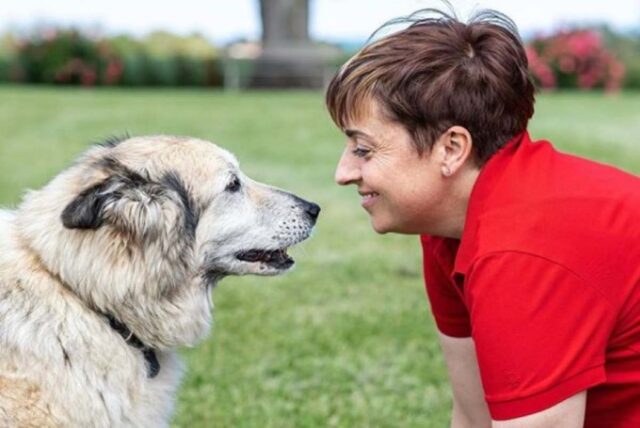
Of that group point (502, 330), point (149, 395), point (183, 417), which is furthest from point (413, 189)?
point (183, 417)

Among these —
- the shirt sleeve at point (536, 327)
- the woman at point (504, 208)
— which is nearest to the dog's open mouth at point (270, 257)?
the woman at point (504, 208)

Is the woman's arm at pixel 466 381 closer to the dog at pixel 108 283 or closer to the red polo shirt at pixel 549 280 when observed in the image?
the red polo shirt at pixel 549 280

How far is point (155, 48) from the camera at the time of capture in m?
26.7

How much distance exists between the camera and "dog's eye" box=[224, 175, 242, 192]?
11.1 feet

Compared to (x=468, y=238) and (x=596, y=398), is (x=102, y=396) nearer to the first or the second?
(x=468, y=238)

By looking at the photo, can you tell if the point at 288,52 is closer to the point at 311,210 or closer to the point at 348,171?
the point at 311,210

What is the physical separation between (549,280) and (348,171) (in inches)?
30.2

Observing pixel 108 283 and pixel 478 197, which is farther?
pixel 108 283

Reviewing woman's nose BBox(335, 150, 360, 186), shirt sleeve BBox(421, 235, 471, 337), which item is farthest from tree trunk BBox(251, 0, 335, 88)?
woman's nose BBox(335, 150, 360, 186)

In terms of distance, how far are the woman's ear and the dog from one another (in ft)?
2.93

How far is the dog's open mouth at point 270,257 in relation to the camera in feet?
11.2

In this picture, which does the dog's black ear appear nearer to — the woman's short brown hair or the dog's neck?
the dog's neck

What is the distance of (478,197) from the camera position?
2.69 meters

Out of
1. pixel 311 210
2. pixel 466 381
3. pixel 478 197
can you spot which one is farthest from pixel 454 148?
pixel 466 381
